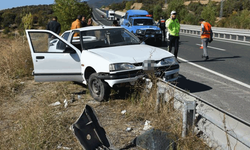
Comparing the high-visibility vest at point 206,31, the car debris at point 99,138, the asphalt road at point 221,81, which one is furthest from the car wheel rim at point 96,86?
the high-visibility vest at point 206,31

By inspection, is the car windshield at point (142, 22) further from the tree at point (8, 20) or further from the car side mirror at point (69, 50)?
the tree at point (8, 20)

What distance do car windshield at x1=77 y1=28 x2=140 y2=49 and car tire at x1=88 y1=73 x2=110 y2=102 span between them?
101 cm

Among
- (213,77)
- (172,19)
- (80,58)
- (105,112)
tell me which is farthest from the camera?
(172,19)

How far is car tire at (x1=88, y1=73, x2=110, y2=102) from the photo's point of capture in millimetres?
5883

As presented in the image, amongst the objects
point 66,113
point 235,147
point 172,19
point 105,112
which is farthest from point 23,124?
point 172,19

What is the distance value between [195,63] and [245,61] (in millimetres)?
1898

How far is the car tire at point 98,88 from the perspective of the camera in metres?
5.88

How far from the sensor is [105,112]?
560cm

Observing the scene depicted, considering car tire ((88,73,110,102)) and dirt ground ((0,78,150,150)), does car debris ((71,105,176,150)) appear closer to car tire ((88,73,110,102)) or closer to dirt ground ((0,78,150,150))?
dirt ground ((0,78,150,150))

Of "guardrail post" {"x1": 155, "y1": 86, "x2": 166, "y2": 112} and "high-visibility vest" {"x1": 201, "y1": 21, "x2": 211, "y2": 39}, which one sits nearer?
"guardrail post" {"x1": 155, "y1": 86, "x2": 166, "y2": 112}

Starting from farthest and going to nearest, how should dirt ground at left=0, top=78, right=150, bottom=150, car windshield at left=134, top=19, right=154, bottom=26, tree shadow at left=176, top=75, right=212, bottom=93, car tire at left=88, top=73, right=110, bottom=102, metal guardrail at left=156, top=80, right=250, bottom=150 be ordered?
car windshield at left=134, top=19, right=154, bottom=26, tree shadow at left=176, top=75, right=212, bottom=93, car tire at left=88, top=73, right=110, bottom=102, dirt ground at left=0, top=78, right=150, bottom=150, metal guardrail at left=156, top=80, right=250, bottom=150

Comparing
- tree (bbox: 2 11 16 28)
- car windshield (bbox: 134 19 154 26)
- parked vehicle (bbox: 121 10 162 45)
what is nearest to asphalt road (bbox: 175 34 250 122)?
parked vehicle (bbox: 121 10 162 45)

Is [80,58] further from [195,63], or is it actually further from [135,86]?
[195,63]

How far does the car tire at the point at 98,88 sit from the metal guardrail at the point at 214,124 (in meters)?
1.95
